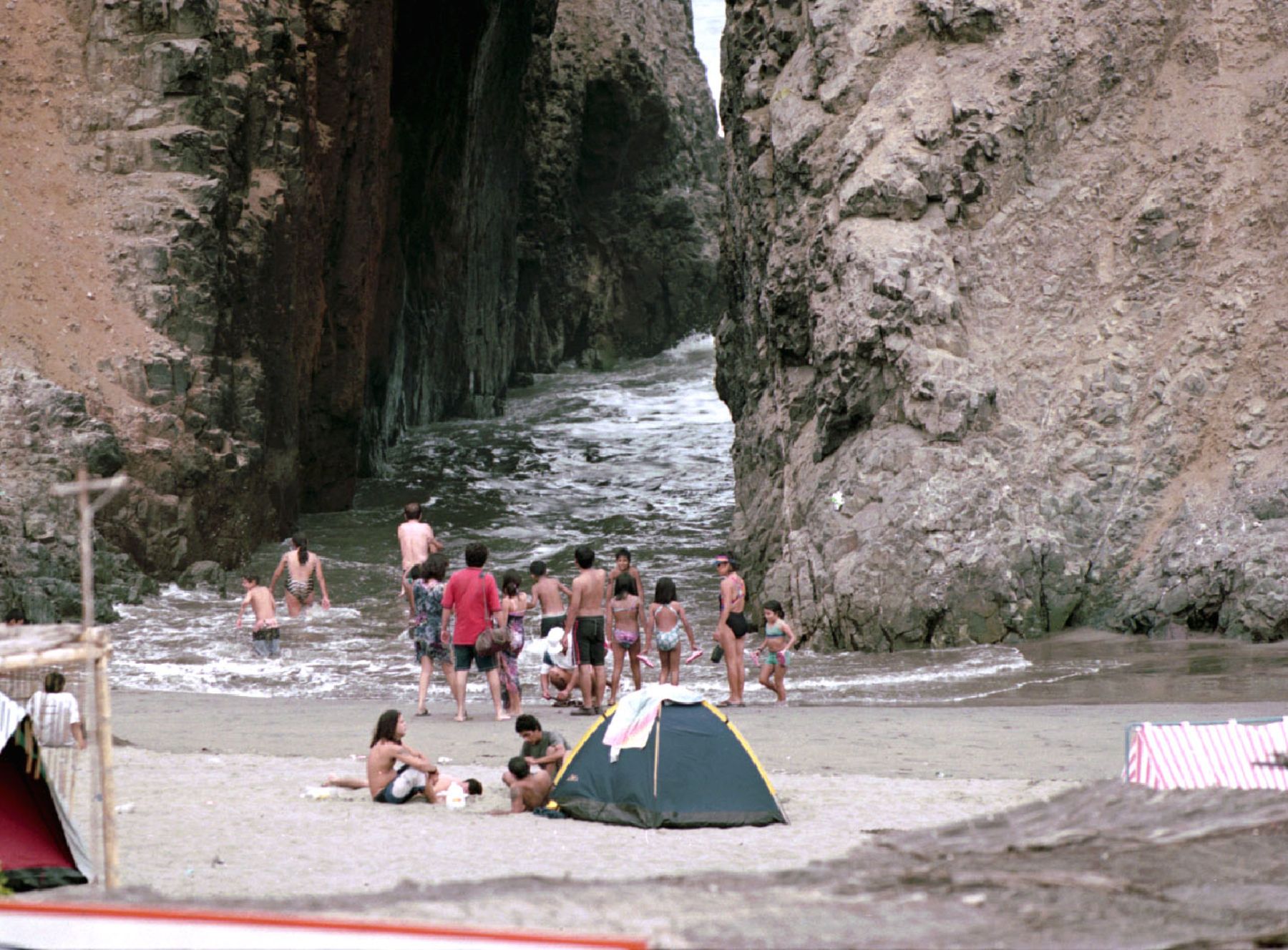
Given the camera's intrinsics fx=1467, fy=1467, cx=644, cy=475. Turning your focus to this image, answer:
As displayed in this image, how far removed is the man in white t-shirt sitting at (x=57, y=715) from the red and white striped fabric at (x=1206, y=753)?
6.77m

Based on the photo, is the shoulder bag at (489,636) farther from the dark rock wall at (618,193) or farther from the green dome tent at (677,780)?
the dark rock wall at (618,193)

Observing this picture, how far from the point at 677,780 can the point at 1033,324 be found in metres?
11.3

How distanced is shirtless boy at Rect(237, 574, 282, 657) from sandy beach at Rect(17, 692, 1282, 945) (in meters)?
2.56

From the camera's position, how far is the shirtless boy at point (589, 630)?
13.0 metres

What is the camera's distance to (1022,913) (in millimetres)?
4863

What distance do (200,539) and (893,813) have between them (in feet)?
52.2

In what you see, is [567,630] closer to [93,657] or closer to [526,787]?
[526,787]

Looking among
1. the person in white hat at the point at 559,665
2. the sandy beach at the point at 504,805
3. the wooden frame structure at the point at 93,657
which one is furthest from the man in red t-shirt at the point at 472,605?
the wooden frame structure at the point at 93,657

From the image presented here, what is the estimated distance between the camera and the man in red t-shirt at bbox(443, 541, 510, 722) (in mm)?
12391

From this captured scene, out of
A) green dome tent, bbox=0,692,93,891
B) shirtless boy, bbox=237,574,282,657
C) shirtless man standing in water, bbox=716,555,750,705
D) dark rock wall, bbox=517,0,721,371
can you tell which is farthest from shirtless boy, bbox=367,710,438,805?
dark rock wall, bbox=517,0,721,371

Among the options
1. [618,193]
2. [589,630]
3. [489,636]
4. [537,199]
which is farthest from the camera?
[618,193]

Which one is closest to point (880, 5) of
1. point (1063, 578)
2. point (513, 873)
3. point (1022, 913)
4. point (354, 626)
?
point (1063, 578)

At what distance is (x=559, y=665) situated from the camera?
1384 cm

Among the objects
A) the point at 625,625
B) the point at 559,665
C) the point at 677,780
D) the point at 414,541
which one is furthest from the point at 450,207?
the point at 677,780
